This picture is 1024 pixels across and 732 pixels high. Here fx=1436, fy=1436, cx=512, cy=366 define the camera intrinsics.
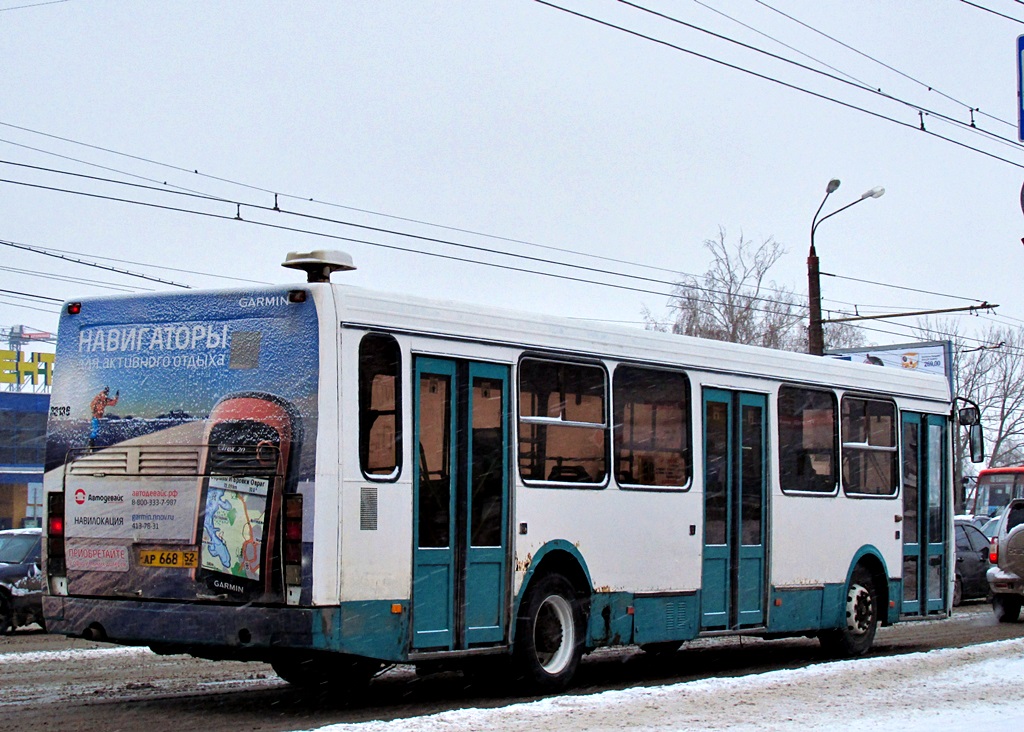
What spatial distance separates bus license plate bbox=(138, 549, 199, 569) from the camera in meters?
9.52

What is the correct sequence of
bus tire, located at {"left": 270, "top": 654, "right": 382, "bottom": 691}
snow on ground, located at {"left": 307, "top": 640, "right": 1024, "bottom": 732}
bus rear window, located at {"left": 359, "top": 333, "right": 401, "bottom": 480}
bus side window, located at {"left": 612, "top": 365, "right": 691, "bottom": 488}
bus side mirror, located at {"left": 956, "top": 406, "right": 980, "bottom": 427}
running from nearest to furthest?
snow on ground, located at {"left": 307, "top": 640, "right": 1024, "bottom": 732} < bus rear window, located at {"left": 359, "top": 333, "right": 401, "bottom": 480} < bus tire, located at {"left": 270, "top": 654, "right": 382, "bottom": 691} < bus side window, located at {"left": 612, "top": 365, "right": 691, "bottom": 488} < bus side mirror, located at {"left": 956, "top": 406, "right": 980, "bottom": 427}

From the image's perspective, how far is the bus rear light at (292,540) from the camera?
9.23m

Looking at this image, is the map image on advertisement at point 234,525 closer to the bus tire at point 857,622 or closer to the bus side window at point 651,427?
the bus side window at point 651,427

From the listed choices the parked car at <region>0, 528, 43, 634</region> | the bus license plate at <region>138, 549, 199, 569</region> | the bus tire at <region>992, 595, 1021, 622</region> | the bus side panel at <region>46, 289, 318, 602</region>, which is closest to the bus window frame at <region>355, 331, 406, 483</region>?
the bus side panel at <region>46, 289, 318, 602</region>

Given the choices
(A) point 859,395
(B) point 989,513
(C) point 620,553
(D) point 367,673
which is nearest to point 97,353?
(D) point 367,673

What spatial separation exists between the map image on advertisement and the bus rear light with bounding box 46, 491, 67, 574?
128cm

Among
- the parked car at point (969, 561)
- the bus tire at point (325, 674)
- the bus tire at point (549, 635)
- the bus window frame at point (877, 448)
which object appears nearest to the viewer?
the bus tire at point (325, 674)

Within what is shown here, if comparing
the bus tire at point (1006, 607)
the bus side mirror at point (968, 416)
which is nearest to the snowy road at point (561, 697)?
the bus side mirror at point (968, 416)

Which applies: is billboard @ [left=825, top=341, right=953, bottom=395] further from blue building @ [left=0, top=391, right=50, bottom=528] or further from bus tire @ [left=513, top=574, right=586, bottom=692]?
bus tire @ [left=513, top=574, right=586, bottom=692]

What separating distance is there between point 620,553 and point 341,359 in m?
3.49

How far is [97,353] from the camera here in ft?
33.7

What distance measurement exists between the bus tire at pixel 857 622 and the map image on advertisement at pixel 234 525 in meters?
7.69

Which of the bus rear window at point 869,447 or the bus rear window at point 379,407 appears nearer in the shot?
the bus rear window at point 379,407

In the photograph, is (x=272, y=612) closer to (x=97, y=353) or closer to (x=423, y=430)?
(x=423, y=430)
